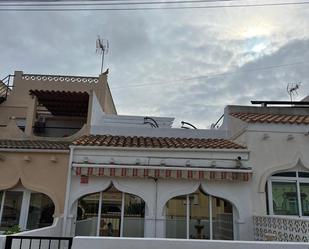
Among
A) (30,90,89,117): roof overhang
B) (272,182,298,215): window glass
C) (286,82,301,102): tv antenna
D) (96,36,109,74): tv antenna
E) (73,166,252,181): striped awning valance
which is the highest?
(96,36,109,74): tv antenna

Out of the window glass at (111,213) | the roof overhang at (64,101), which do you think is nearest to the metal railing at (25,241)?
the window glass at (111,213)

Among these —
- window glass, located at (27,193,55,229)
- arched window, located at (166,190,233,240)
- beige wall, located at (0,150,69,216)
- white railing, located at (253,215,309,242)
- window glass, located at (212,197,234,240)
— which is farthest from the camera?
window glass, located at (27,193,55,229)

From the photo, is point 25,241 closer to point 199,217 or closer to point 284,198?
point 199,217

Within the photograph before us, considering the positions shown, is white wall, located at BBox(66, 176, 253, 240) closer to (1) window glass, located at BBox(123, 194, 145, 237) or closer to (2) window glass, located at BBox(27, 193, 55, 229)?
(1) window glass, located at BBox(123, 194, 145, 237)

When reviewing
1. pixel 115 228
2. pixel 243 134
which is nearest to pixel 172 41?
pixel 243 134

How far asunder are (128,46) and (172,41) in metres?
3.40

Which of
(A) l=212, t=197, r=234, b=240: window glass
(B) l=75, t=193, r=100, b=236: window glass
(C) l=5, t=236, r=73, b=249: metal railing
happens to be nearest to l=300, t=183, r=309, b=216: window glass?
(A) l=212, t=197, r=234, b=240: window glass

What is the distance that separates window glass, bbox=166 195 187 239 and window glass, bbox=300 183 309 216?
22.6 feet

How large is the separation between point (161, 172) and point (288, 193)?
7779 mm

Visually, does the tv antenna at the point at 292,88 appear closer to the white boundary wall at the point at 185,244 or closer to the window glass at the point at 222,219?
the window glass at the point at 222,219

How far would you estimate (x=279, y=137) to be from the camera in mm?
20328

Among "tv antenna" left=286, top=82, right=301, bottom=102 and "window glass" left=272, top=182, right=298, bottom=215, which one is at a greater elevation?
"tv antenna" left=286, top=82, right=301, bottom=102

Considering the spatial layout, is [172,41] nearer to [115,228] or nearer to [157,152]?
[157,152]

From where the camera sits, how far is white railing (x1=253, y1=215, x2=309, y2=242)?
13995mm
